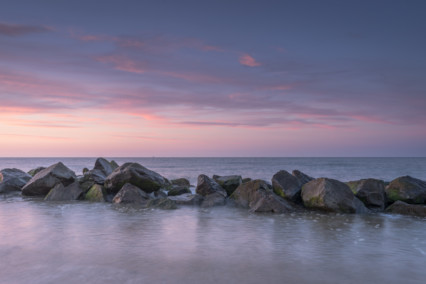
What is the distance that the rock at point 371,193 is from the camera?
12396 millimetres

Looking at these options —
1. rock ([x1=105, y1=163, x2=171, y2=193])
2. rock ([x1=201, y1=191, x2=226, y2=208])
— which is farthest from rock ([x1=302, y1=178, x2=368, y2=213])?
rock ([x1=105, y1=163, x2=171, y2=193])

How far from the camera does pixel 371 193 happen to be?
41.2 ft

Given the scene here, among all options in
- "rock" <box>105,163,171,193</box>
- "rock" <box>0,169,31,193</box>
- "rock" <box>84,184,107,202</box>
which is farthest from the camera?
"rock" <box>0,169,31,193</box>

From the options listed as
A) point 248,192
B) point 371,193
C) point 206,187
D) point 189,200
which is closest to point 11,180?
point 189,200

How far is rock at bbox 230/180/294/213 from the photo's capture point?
1177 cm

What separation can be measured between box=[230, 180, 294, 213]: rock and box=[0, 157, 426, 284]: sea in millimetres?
474

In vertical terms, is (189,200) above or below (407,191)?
below

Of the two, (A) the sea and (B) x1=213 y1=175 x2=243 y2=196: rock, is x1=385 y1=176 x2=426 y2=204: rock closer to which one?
(A) the sea

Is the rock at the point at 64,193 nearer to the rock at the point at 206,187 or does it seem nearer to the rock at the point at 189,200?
the rock at the point at 189,200

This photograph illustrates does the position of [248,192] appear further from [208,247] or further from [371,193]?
[208,247]

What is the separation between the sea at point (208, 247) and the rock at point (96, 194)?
255cm

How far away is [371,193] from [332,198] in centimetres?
204

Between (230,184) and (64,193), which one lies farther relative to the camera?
(230,184)

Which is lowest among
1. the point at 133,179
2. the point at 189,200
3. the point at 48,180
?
the point at 189,200
